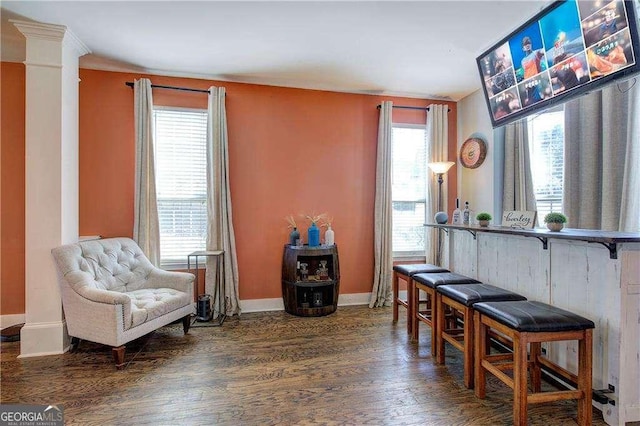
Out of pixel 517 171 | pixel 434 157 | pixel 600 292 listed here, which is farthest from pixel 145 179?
pixel 517 171

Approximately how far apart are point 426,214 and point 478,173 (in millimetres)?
853

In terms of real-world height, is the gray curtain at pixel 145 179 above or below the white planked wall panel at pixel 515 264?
above

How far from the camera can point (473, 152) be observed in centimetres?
403

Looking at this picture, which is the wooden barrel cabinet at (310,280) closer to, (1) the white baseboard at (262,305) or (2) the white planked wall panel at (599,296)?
(1) the white baseboard at (262,305)

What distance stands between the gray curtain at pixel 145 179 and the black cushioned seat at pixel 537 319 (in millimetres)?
3364

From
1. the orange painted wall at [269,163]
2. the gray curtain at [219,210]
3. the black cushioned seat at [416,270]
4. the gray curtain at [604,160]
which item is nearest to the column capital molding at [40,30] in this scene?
the orange painted wall at [269,163]

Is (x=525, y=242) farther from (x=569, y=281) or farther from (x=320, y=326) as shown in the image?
(x=320, y=326)

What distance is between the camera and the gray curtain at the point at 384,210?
4.02 m

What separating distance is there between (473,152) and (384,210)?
1.40 meters

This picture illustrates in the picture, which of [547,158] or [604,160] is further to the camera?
[547,158]

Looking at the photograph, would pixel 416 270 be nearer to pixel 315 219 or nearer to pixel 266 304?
pixel 315 219

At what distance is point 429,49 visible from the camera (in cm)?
307

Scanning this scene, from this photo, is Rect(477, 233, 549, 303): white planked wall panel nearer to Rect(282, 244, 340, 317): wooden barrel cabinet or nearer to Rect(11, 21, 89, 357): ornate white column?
Rect(282, 244, 340, 317): wooden barrel cabinet

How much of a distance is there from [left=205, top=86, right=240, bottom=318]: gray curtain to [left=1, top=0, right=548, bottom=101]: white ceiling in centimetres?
54
